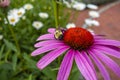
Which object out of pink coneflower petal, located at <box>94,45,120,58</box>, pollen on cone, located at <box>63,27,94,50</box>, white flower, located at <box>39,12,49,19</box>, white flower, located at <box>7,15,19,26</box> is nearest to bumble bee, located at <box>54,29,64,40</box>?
pollen on cone, located at <box>63,27,94,50</box>

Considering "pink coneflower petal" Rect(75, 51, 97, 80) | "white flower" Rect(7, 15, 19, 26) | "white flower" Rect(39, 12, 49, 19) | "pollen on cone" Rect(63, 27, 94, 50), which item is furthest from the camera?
"white flower" Rect(39, 12, 49, 19)

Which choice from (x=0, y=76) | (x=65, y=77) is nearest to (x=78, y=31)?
(x=65, y=77)

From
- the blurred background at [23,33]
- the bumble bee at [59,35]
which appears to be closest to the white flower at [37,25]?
the blurred background at [23,33]

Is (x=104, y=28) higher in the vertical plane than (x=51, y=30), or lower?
lower

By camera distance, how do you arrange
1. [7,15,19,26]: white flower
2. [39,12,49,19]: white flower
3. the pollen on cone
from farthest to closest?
[39,12,49,19]: white flower → [7,15,19,26]: white flower → the pollen on cone

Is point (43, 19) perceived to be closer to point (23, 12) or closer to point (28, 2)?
point (23, 12)

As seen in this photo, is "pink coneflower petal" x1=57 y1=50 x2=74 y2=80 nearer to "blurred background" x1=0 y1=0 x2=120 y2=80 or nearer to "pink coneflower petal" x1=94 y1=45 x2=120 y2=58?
"pink coneflower petal" x1=94 y1=45 x2=120 y2=58

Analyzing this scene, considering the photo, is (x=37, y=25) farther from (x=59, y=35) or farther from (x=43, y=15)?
(x=59, y=35)

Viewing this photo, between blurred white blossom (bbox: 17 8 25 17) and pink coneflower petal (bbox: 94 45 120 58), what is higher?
blurred white blossom (bbox: 17 8 25 17)
